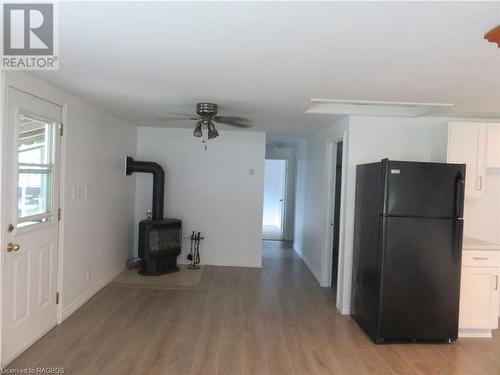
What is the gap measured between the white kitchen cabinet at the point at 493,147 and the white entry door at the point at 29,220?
13.4ft

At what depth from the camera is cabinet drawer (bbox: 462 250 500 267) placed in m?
3.30

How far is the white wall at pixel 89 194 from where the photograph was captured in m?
3.33

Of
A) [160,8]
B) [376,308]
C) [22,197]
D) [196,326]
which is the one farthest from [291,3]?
[196,326]

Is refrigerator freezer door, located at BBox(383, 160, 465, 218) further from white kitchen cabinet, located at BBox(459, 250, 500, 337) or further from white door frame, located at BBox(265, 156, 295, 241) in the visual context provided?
white door frame, located at BBox(265, 156, 295, 241)

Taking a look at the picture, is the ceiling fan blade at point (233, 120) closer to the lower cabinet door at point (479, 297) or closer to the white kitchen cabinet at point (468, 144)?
the white kitchen cabinet at point (468, 144)

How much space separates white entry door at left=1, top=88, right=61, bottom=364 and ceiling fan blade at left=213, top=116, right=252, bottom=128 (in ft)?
4.87

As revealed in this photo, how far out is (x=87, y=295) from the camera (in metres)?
3.93

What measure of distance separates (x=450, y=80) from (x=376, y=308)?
6.49 feet

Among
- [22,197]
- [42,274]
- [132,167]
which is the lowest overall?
[42,274]

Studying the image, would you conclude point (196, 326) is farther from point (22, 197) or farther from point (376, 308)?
point (22, 197)

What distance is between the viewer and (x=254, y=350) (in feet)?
9.68

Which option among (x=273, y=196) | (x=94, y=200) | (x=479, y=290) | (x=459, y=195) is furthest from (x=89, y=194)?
(x=273, y=196)

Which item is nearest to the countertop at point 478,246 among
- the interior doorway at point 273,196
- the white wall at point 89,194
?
the white wall at point 89,194

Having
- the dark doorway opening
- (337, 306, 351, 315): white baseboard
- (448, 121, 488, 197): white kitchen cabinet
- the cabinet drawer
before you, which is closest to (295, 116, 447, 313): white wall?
(337, 306, 351, 315): white baseboard
